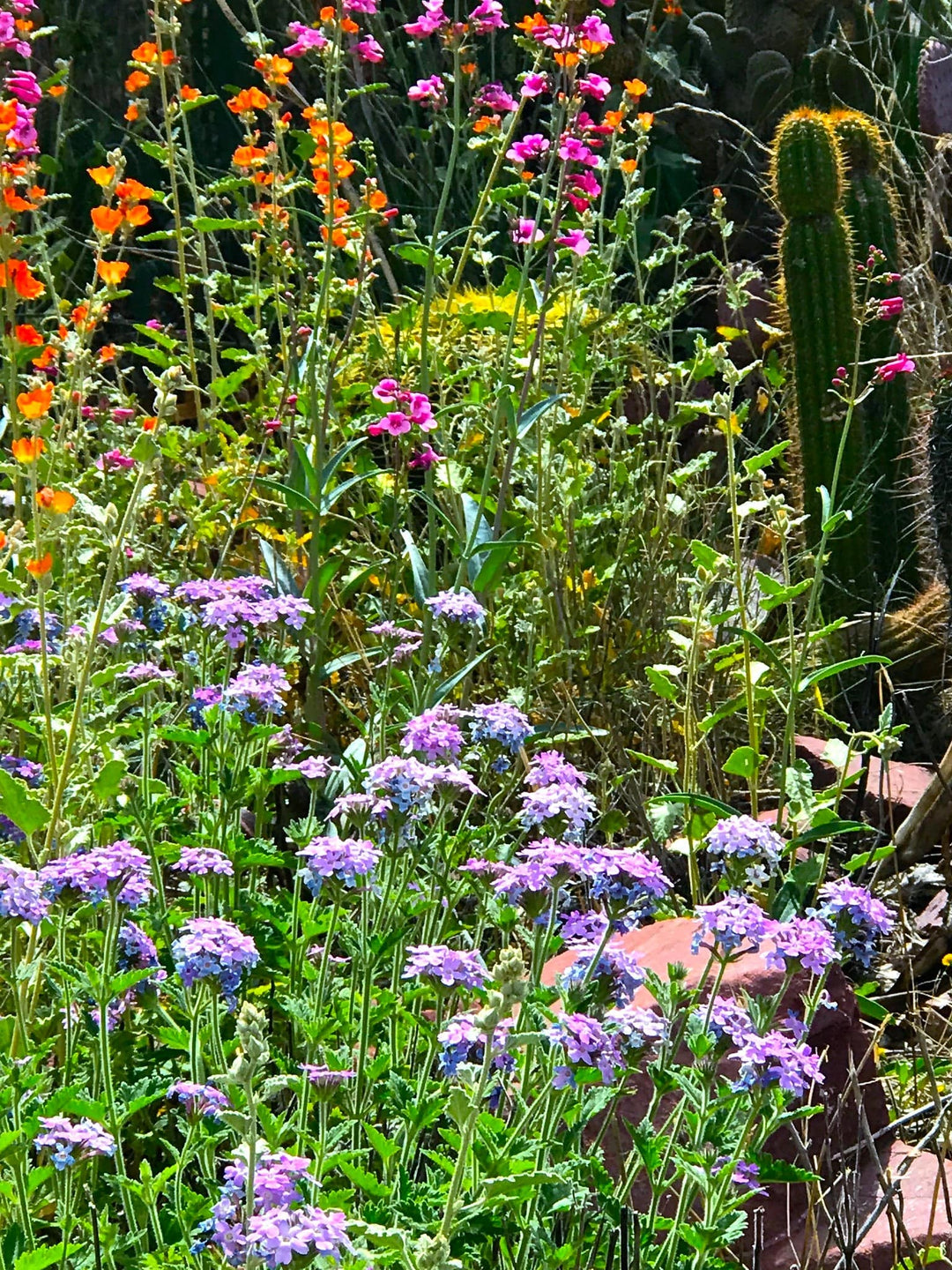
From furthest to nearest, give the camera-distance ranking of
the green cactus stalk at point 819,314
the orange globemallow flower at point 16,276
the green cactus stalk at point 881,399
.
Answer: the green cactus stalk at point 881,399
the green cactus stalk at point 819,314
the orange globemallow flower at point 16,276

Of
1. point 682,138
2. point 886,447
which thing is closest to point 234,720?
point 886,447

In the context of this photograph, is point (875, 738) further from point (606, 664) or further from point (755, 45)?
point (755, 45)

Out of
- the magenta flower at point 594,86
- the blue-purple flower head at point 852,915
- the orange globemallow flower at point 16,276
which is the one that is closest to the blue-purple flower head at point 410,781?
the blue-purple flower head at point 852,915

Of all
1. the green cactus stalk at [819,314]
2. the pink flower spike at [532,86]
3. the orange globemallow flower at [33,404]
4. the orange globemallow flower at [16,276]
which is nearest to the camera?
the orange globemallow flower at [33,404]

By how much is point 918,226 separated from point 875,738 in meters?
A: 3.70

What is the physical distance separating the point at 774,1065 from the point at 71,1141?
626mm

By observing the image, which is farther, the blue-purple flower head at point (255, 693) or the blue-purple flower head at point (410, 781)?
the blue-purple flower head at point (255, 693)

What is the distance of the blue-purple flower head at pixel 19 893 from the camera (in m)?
1.36

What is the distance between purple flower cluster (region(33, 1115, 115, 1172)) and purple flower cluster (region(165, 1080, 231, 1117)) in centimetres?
9

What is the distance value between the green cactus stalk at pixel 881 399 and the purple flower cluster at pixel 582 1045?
2493 millimetres

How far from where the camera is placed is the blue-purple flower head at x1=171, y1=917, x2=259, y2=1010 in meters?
1.35

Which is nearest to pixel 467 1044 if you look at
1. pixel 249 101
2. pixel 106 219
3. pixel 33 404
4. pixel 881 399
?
pixel 33 404

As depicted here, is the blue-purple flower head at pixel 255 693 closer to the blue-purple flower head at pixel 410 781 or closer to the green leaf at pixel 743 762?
the blue-purple flower head at pixel 410 781

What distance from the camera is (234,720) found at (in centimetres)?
195
